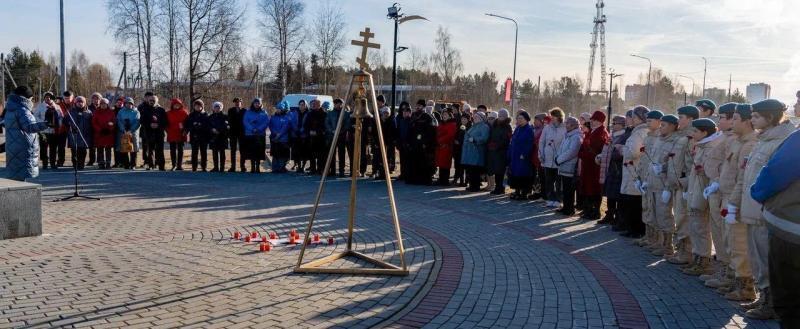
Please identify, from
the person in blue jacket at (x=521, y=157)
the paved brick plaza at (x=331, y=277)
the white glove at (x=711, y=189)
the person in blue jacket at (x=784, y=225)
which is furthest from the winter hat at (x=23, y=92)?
the person in blue jacket at (x=784, y=225)

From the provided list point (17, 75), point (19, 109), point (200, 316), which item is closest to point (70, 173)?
point (19, 109)

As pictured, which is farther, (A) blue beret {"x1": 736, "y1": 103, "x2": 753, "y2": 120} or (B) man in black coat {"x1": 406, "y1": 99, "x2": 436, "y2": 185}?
(B) man in black coat {"x1": 406, "y1": 99, "x2": 436, "y2": 185}

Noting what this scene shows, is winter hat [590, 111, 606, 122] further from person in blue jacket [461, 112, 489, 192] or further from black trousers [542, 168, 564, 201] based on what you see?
person in blue jacket [461, 112, 489, 192]

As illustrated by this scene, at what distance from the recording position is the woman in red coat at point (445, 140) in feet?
50.5

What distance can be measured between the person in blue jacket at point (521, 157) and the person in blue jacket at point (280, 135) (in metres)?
6.46

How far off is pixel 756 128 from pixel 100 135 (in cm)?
1588

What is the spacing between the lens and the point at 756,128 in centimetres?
609

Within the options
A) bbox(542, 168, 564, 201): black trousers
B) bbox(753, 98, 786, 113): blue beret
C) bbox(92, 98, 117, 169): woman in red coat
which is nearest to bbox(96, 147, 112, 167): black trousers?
bbox(92, 98, 117, 169): woman in red coat

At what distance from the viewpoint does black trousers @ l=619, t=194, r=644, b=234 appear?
9758mm

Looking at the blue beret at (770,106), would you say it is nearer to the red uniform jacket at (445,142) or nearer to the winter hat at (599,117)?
the winter hat at (599,117)

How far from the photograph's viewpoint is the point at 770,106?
19.5 ft

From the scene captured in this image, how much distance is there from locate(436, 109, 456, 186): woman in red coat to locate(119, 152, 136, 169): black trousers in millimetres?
8682

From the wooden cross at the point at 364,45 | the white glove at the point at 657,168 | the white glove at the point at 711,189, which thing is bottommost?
the white glove at the point at 711,189

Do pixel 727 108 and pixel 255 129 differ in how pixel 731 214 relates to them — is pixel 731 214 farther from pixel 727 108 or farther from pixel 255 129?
pixel 255 129
